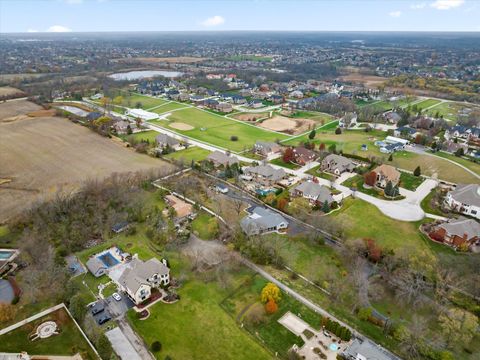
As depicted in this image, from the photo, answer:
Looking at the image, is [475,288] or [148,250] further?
[148,250]

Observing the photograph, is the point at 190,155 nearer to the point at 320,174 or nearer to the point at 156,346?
the point at 320,174

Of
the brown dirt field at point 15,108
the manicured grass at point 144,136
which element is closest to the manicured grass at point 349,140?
the manicured grass at point 144,136

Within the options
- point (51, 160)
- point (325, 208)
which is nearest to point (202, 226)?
point (325, 208)

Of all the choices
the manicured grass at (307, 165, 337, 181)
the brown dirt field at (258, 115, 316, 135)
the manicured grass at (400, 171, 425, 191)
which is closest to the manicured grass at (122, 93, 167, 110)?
the brown dirt field at (258, 115, 316, 135)

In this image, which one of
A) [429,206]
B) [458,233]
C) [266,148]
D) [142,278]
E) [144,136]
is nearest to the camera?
[142,278]

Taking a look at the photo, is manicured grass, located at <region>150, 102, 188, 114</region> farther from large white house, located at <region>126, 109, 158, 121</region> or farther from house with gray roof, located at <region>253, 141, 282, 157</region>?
house with gray roof, located at <region>253, 141, 282, 157</region>

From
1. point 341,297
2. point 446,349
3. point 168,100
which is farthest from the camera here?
point 168,100

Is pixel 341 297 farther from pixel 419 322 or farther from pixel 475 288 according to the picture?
pixel 475 288

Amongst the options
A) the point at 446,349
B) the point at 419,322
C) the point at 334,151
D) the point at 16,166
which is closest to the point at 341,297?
the point at 419,322
